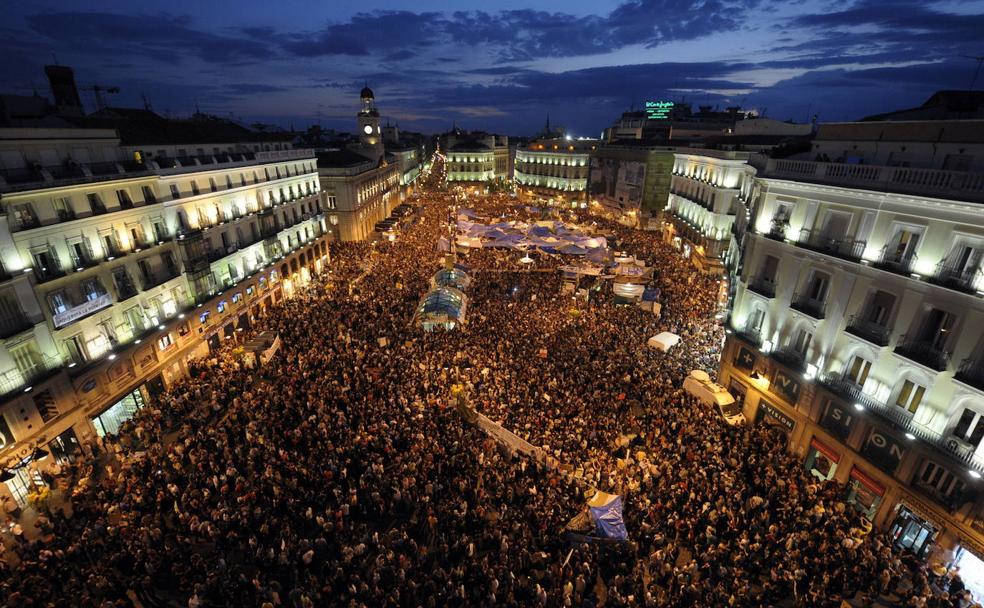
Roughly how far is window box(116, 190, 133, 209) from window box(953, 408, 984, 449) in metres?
36.5

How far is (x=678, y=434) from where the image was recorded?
1895 cm

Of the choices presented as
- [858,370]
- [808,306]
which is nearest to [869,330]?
[858,370]

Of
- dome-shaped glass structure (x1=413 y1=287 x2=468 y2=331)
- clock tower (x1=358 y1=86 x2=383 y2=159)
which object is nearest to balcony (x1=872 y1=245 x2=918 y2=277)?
dome-shaped glass structure (x1=413 y1=287 x2=468 y2=331)

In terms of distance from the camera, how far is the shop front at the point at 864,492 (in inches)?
629

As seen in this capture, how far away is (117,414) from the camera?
22062 millimetres

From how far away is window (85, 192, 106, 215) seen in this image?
2123 centimetres

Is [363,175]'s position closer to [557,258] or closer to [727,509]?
[557,258]

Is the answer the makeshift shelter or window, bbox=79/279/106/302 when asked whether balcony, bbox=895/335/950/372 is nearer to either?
the makeshift shelter

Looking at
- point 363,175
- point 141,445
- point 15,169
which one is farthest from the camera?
point 363,175

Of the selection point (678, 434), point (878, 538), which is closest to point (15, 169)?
point (678, 434)

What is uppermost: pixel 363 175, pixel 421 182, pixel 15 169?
pixel 15 169

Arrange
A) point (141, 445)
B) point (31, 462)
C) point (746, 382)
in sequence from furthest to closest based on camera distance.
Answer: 1. point (746, 382)
2. point (141, 445)
3. point (31, 462)

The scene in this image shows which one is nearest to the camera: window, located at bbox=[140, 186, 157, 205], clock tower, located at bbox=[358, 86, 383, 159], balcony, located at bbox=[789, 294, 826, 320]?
balcony, located at bbox=[789, 294, 826, 320]

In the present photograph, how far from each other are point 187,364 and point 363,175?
3655cm
